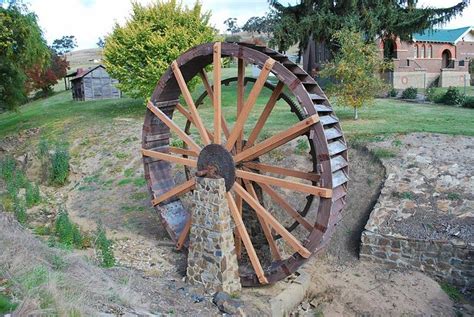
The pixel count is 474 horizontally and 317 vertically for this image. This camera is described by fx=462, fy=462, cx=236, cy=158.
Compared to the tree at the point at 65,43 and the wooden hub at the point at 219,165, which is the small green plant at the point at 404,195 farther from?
the tree at the point at 65,43

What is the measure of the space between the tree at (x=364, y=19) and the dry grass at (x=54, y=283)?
14.3 meters

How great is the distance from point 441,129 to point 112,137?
10367 millimetres

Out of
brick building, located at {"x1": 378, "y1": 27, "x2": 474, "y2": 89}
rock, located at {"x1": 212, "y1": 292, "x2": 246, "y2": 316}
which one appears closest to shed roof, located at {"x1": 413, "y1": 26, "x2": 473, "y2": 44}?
brick building, located at {"x1": 378, "y1": 27, "x2": 474, "y2": 89}

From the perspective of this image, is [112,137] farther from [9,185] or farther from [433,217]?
[433,217]

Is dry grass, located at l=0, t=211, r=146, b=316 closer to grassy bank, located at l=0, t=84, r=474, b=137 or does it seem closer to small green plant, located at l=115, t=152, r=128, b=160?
small green plant, located at l=115, t=152, r=128, b=160

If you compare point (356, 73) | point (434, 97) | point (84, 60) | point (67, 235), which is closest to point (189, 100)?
point (67, 235)

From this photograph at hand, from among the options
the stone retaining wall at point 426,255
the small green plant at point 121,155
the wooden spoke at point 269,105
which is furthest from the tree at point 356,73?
the small green plant at point 121,155

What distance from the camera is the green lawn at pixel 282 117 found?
12.9 metres

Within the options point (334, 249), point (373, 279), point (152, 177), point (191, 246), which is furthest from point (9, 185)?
point (373, 279)

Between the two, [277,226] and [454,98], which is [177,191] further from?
[454,98]

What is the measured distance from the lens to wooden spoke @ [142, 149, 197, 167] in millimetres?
8000

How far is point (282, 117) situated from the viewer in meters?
16.0

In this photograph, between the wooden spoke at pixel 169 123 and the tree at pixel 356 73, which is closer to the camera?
the wooden spoke at pixel 169 123

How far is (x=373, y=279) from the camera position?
28.1 feet
